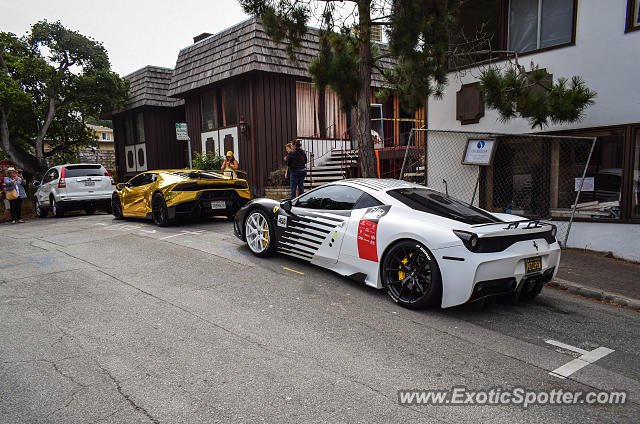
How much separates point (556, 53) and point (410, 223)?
5780 millimetres

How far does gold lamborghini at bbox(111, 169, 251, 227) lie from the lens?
9.69m

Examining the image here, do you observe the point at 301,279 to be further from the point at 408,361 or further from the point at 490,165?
the point at 490,165

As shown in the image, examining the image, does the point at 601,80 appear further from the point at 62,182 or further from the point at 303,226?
the point at 62,182

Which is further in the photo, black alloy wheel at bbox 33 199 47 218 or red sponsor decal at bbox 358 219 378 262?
black alloy wheel at bbox 33 199 47 218

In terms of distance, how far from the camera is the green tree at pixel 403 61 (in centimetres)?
670

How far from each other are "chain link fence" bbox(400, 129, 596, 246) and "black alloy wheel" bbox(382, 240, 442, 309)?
9.83 feet

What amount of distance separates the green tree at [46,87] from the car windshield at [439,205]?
1818cm

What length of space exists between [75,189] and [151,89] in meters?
8.97

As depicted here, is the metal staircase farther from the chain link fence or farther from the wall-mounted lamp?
the chain link fence

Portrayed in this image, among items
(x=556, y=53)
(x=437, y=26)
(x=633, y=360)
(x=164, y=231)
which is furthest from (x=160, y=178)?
(x=633, y=360)

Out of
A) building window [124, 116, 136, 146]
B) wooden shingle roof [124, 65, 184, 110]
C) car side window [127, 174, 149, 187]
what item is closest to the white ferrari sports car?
car side window [127, 174, 149, 187]

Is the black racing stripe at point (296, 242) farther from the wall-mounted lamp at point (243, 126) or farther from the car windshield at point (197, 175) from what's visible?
the wall-mounted lamp at point (243, 126)

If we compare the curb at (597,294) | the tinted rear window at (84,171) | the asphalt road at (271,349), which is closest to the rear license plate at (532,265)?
the asphalt road at (271,349)

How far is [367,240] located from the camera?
5.16m
